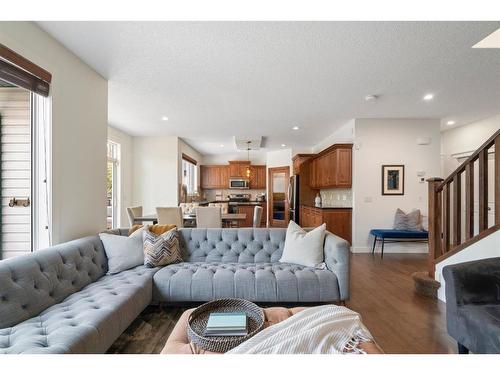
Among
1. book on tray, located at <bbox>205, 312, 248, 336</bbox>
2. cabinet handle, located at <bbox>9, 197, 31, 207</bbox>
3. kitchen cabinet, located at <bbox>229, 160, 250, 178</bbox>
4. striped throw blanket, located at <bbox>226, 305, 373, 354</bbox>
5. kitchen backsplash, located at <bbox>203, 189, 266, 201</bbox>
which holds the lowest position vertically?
book on tray, located at <bbox>205, 312, 248, 336</bbox>

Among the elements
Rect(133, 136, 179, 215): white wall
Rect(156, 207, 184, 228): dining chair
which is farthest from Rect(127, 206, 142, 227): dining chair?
Rect(133, 136, 179, 215): white wall

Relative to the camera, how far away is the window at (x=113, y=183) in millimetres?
5266

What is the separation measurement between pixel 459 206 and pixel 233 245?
267 centimetres

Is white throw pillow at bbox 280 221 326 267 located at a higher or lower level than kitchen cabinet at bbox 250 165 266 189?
lower

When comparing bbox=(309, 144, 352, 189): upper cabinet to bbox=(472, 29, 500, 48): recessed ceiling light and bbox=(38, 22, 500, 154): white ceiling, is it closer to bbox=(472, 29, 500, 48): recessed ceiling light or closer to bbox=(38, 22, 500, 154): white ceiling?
bbox=(38, 22, 500, 154): white ceiling

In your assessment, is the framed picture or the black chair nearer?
the black chair

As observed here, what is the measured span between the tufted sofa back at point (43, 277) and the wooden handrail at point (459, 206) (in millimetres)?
3762

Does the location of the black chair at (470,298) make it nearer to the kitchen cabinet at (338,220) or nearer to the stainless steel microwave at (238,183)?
the kitchen cabinet at (338,220)

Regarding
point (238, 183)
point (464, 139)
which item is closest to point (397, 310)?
point (464, 139)

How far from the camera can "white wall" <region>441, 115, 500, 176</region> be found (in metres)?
4.77

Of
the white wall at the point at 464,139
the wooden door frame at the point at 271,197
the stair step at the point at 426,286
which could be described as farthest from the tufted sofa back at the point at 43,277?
the white wall at the point at 464,139

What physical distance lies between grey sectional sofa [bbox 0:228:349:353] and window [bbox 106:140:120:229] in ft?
9.55

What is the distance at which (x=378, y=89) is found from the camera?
3346 millimetres
